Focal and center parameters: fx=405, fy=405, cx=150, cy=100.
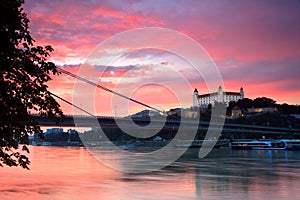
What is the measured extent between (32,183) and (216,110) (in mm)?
142487

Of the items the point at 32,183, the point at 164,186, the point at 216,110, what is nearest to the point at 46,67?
the point at 164,186

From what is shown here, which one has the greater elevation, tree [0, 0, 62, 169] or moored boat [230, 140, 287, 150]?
tree [0, 0, 62, 169]

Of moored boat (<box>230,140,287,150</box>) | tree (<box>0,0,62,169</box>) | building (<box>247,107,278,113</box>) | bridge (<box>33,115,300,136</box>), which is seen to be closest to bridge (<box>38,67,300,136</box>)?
bridge (<box>33,115,300,136</box>)

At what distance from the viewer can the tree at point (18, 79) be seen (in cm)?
766

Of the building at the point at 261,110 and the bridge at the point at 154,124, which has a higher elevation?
the building at the point at 261,110

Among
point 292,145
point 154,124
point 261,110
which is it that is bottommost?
point 292,145

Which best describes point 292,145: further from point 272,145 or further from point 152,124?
point 152,124

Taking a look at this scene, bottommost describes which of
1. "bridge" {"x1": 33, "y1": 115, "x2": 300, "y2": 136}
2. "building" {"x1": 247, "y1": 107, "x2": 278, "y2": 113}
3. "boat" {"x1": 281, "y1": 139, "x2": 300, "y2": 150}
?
"boat" {"x1": 281, "y1": 139, "x2": 300, "y2": 150}

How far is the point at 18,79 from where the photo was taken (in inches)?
310

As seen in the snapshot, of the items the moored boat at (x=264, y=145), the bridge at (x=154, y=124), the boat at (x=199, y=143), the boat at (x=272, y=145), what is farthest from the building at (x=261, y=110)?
the moored boat at (x=264, y=145)

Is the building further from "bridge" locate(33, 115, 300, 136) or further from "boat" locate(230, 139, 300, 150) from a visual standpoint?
"boat" locate(230, 139, 300, 150)

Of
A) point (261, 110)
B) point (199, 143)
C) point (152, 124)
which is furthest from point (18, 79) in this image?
point (261, 110)

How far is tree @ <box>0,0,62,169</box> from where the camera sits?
302 inches

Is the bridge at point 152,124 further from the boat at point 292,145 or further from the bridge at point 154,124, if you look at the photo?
the boat at point 292,145
